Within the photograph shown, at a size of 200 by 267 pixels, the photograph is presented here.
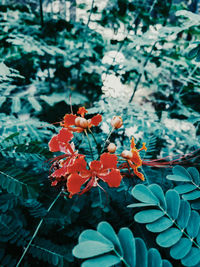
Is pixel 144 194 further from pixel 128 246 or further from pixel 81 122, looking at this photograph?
pixel 81 122

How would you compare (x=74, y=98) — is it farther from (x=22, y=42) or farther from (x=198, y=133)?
(x=198, y=133)

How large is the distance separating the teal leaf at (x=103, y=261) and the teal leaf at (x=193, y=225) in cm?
24

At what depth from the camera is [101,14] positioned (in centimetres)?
157

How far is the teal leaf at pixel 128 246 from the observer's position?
40 centimetres

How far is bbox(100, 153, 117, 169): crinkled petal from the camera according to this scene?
0.53 m

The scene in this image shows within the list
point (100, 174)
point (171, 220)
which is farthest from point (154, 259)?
point (100, 174)

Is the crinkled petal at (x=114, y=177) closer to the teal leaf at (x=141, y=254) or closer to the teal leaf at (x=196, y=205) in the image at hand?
the teal leaf at (x=141, y=254)

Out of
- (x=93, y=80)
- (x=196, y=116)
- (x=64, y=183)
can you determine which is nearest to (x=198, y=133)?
(x=196, y=116)

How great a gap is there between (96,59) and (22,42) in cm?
68

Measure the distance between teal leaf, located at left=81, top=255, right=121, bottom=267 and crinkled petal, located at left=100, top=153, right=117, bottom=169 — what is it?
0.23m

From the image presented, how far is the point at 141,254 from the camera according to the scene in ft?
1.37

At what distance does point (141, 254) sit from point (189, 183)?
12.9 inches

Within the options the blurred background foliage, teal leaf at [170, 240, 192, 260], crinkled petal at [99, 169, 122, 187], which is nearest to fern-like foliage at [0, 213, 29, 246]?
the blurred background foliage

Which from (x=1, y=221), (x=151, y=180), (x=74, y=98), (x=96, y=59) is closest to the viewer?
(x=1, y=221)
